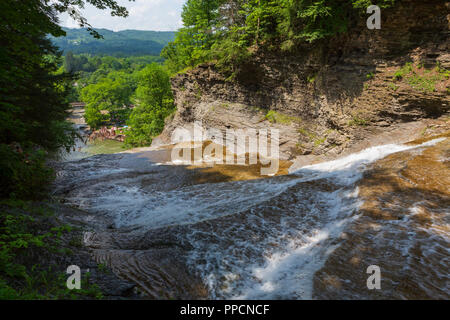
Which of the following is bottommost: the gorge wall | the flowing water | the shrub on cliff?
the flowing water

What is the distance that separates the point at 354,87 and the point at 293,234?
1094 cm

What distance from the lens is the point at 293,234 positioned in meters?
4.97

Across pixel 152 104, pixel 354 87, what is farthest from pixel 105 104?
pixel 354 87

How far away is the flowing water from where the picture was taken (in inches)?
141

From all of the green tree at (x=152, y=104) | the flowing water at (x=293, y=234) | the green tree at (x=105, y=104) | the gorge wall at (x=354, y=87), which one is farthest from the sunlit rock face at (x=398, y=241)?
the green tree at (x=105, y=104)

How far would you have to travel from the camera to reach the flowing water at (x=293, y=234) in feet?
11.7

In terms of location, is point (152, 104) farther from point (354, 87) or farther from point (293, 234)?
point (293, 234)

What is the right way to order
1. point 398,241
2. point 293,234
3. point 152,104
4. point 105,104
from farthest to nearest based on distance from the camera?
1. point 105,104
2. point 152,104
3. point 293,234
4. point 398,241

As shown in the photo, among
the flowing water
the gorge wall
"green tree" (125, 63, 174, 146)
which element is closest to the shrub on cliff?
the gorge wall

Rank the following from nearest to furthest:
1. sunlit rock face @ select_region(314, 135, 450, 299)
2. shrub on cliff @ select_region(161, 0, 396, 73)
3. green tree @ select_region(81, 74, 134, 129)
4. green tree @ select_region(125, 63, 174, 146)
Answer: sunlit rock face @ select_region(314, 135, 450, 299) < shrub on cliff @ select_region(161, 0, 396, 73) < green tree @ select_region(125, 63, 174, 146) < green tree @ select_region(81, 74, 134, 129)

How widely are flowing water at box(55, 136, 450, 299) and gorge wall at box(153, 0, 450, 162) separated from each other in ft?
9.37

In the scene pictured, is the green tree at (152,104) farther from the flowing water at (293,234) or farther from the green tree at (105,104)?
the flowing water at (293,234)

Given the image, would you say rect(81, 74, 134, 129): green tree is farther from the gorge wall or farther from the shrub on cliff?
the gorge wall

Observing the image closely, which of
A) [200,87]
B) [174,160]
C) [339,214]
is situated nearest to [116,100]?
[200,87]
